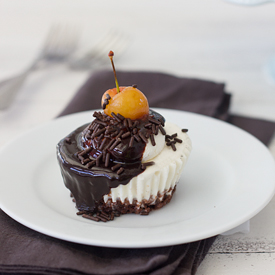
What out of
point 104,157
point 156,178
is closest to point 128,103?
point 104,157

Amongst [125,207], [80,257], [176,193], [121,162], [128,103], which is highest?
[128,103]

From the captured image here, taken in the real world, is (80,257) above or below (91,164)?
below

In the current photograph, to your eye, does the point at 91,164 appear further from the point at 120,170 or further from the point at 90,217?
the point at 90,217

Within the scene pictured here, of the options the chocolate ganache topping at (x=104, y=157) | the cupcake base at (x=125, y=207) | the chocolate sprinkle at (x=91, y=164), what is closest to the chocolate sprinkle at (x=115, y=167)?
the chocolate ganache topping at (x=104, y=157)

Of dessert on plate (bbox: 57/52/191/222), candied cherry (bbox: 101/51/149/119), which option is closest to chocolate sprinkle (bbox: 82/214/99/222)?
dessert on plate (bbox: 57/52/191/222)

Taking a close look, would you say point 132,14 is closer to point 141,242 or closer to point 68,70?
point 68,70

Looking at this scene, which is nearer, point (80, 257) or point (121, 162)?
point (80, 257)

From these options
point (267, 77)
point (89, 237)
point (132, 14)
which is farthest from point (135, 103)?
point (132, 14)
